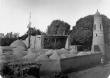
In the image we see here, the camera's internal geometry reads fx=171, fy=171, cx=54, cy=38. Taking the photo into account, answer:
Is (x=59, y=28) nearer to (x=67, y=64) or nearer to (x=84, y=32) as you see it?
(x=84, y=32)

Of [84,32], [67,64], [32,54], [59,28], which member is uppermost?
[59,28]

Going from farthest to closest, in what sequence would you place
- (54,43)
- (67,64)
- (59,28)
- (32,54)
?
(59,28) < (54,43) < (32,54) < (67,64)

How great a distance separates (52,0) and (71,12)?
0.80ft

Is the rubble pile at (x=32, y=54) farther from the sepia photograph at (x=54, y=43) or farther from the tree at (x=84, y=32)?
the tree at (x=84, y=32)

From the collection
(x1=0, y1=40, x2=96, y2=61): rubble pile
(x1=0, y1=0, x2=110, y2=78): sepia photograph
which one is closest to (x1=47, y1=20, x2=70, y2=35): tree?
(x1=0, y1=0, x2=110, y2=78): sepia photograph

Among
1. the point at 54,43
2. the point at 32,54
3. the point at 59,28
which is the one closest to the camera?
the point at 32,54

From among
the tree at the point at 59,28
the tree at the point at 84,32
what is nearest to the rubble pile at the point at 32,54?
the tree at the point at 84,32

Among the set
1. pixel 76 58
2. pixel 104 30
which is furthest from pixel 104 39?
pixel 76 58

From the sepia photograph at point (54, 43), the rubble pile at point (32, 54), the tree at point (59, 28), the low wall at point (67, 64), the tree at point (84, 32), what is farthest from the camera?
the tree at point (59, 28)

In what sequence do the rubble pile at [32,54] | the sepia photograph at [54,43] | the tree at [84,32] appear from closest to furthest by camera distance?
the sepia photograph at [54,43] → the rubble pile at [32,54] → the tree at [84,32]

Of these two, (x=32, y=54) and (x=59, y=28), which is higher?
(x=59, y=28)

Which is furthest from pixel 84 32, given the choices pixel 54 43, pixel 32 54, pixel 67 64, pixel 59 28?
pixel 67 64

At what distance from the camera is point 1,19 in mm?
1644

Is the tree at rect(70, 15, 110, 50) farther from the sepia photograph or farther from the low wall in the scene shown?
the low wall
